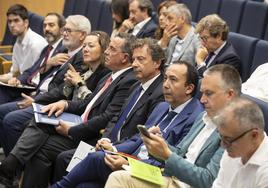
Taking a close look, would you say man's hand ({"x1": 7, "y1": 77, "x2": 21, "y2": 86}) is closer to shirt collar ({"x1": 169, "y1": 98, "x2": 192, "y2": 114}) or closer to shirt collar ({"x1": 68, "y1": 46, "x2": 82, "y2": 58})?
shirt collar ({"x1": 68, "y1": 46, "x2": 82, "y2": 58})

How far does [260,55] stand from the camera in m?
3.50

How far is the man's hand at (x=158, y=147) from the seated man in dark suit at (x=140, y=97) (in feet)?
2.03

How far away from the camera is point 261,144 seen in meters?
1.93

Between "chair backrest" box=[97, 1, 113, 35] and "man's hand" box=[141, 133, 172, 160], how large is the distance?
9.42 ft

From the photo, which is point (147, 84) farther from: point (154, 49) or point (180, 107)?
point (180, 107)

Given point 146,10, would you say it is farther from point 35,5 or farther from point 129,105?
point 35,5

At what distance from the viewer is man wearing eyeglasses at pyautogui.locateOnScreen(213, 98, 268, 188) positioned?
189 centimetres

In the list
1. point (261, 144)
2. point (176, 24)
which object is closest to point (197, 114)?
point (261, 144)

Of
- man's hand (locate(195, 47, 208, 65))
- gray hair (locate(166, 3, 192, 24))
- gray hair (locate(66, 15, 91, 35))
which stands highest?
gray hair (locate(166, 3, 192, 24))

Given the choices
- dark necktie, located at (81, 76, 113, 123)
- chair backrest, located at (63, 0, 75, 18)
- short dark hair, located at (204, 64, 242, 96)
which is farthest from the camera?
chair backrest, located at (63, 0, 75, 18)

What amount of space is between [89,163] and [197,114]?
1.82 ft

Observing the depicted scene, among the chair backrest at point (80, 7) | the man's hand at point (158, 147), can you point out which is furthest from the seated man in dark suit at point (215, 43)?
the chair backrest at point (80, 7)

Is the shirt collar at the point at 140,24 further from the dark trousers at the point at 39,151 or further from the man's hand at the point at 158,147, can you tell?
the man's hand at the point at 158,147

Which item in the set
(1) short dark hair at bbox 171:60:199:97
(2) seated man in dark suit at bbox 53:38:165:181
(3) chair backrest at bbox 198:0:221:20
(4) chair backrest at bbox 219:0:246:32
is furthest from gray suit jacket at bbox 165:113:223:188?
(3) chair backrest at bbox 198:0:221:20
